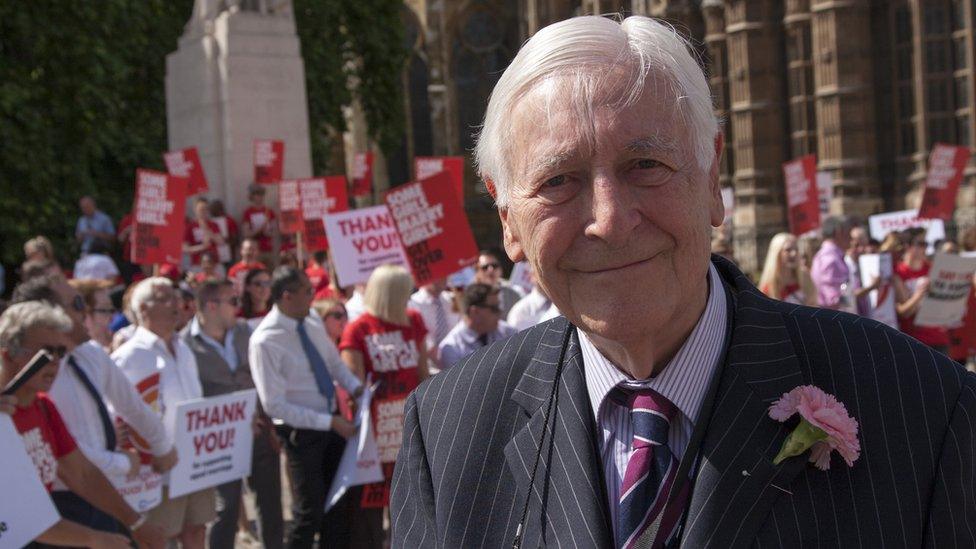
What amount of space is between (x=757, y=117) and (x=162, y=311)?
83.7 ft

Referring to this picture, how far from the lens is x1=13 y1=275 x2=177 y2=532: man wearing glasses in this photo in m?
5.72

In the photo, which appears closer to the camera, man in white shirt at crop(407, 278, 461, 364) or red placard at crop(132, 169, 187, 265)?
man in white shirt at crop(407, 278, 461, 364)

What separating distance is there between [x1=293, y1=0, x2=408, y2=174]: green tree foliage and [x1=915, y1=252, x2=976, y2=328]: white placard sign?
59.4 feet

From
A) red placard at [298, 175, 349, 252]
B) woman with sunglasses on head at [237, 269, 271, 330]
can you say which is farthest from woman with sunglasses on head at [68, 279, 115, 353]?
red placard at [298, 175, 349, 252]

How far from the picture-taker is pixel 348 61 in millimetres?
31672

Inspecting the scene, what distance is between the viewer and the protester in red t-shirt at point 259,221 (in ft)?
53.1

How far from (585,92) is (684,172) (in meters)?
0.18

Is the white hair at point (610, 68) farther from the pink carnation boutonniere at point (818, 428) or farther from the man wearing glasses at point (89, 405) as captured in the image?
the man wearing glasses at point (89, 405)

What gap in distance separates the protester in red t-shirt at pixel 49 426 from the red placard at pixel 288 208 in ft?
31.5

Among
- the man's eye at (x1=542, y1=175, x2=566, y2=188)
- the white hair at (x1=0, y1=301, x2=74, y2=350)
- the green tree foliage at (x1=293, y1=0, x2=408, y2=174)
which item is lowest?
the white hair at (x1=0, y1=301, x2=74, y2=350)

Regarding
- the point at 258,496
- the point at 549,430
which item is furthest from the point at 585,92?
the point at 258,496

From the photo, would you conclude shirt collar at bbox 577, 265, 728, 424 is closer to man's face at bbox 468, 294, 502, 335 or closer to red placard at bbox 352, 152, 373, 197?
man's face at bbox 468, 294, 502, 335

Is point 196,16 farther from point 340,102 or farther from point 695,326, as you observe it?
point 695,326

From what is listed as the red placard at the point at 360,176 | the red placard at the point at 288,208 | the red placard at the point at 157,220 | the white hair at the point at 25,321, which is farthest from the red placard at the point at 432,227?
the red placard at the point at 360,176
